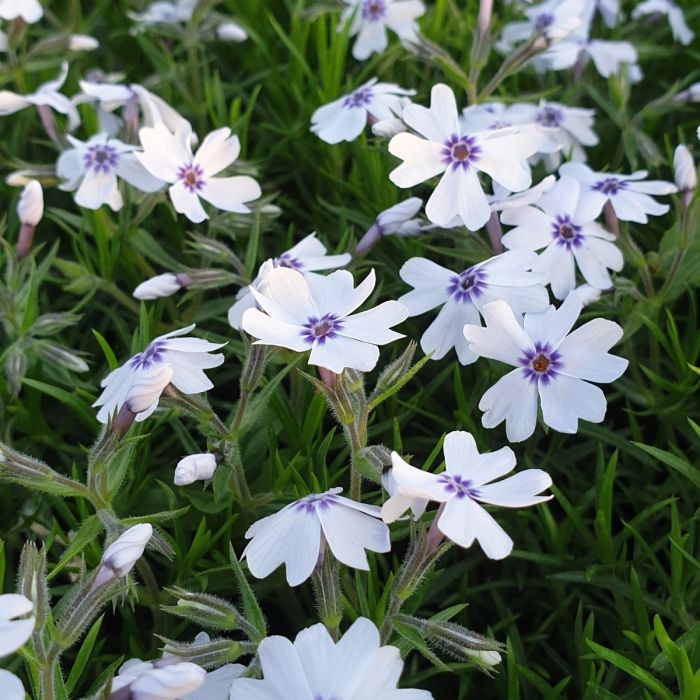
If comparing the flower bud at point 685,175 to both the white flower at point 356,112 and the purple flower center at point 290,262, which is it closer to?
the white flower at point 356,112

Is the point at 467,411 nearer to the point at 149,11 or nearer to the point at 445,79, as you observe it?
the point at 445,79

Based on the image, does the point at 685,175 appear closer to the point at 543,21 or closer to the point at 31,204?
the point at 543,21

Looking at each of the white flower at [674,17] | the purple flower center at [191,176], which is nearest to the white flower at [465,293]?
the purple flower center at [191,176]

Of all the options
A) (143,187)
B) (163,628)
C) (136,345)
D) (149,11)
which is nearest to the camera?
(163,628)

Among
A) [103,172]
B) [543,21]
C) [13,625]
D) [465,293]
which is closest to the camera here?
[13,625]

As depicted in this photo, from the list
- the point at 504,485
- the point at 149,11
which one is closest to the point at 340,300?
the point at 504,485

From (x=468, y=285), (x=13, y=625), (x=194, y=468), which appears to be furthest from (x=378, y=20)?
(x=13, y=625)
